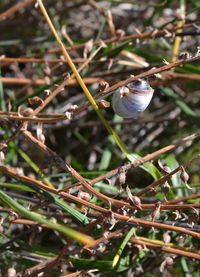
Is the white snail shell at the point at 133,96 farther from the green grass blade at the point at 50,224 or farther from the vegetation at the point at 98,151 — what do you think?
the green grass blade at the point at 50,224

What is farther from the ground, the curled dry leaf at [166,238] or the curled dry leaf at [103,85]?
the curled dry leaf at [103,85]

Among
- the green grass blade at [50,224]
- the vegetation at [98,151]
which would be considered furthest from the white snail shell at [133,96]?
the green grass blade at [50,224]

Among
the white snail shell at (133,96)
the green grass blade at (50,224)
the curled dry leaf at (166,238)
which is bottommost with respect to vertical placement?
the green grass blade at (50,224)

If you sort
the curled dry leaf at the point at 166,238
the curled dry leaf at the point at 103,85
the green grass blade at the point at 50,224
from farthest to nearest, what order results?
the curled dry leaf at the point at 166,238 < the curled dry leaf at the point at 103,85 < the green grass blade at the point at 50,224

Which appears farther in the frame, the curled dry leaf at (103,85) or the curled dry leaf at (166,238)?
the curled dry leaf at (166,238)

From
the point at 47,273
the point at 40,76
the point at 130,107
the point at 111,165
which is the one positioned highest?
the point at 40,76

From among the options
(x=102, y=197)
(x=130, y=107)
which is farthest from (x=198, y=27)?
(x=102, y=197)

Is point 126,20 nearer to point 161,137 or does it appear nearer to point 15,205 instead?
point 161,137
